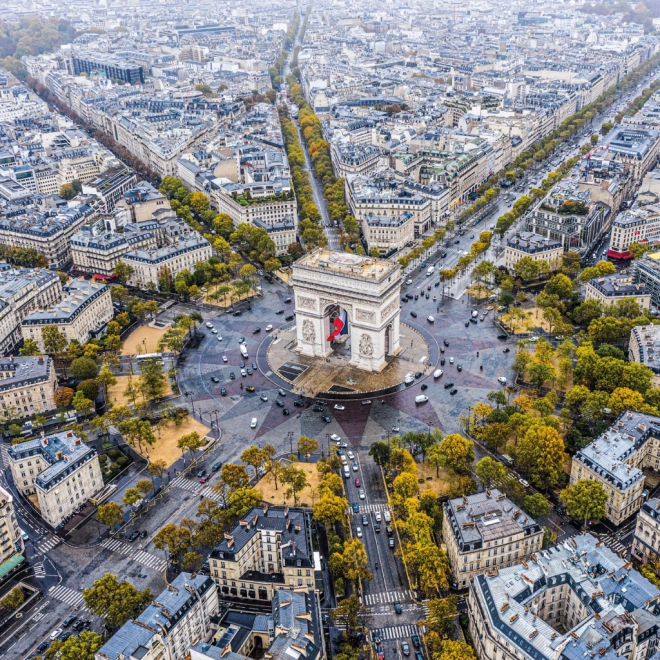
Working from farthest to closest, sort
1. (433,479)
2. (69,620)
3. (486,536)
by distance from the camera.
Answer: (433,479)
(486,536)
(69,620)

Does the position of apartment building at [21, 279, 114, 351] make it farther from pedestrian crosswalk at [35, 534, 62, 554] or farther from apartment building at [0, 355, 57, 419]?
pedestrian crosswalk at [35, 534, 62, 554]

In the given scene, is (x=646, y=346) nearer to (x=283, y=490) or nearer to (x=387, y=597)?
(x=283, y=490)

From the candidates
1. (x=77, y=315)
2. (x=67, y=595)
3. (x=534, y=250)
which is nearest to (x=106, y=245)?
(x=77, y=315)

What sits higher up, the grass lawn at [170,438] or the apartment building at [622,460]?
the apartment building at [622,460]

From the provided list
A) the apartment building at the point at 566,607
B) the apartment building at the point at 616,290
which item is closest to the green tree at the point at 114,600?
the apartment building at the point at 566,607

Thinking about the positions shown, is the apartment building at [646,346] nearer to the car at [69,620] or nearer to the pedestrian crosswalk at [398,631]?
the pedestrian crosswalk at [398,631]

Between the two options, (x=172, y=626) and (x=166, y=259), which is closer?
(x=172, y=626)

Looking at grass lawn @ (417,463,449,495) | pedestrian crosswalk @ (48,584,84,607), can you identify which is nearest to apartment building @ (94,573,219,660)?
pedestrian crosswalk @ (48,584,84,607)

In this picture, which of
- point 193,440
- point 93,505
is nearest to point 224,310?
point 193,440
